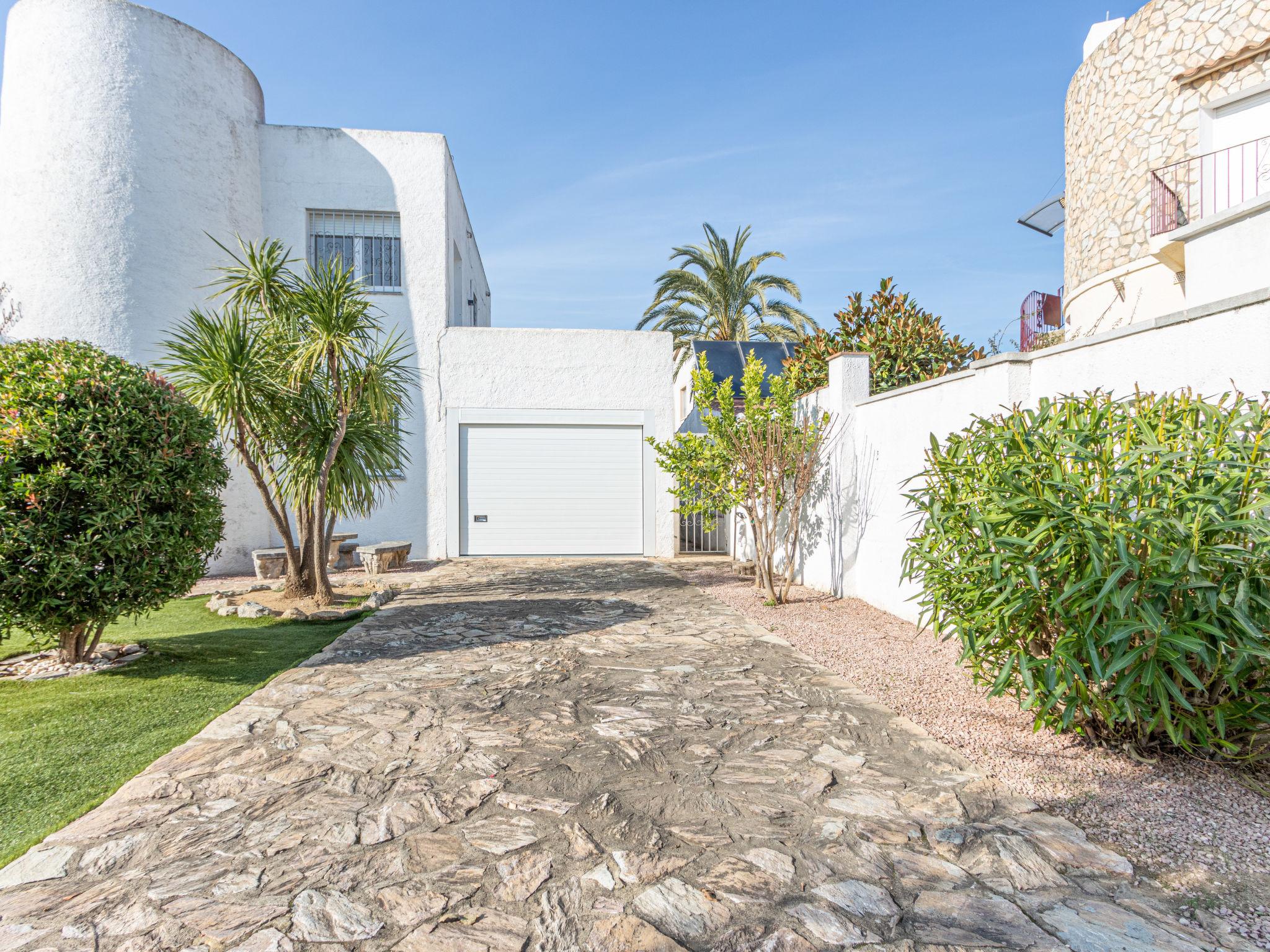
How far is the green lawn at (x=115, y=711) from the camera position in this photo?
3230 mm

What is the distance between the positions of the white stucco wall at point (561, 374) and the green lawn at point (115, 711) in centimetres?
690

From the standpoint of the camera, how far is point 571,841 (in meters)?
2.88

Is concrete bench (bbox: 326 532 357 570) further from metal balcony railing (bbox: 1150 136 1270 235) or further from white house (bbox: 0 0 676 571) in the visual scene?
metal balcony railing (bbox: 1150 136 1270 235)

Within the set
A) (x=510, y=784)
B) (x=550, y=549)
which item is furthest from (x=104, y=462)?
(x=550, y=549)

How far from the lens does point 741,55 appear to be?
11.0 metres

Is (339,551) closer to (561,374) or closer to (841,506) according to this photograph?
(561,374)

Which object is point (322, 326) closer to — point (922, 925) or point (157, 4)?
point (922, 925)

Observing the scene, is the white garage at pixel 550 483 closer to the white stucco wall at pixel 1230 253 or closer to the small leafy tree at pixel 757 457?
the small leafy tree at pixel 757 457

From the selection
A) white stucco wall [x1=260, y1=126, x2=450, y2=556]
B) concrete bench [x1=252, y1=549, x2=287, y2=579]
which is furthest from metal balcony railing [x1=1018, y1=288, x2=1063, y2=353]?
concrete bench [x1=252, y1=549, x2=287, y2=579]

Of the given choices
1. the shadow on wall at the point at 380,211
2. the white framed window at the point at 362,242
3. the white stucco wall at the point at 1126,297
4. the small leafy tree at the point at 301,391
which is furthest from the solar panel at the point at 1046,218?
the small leafy tree at the point at 301,391

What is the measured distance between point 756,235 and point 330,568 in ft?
49.0

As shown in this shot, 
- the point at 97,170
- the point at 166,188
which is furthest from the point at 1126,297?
the point at 97,170

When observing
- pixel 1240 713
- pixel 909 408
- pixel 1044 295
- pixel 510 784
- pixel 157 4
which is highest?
pixel 157 4

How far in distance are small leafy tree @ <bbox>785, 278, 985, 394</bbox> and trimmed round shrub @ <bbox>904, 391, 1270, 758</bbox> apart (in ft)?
20.8
